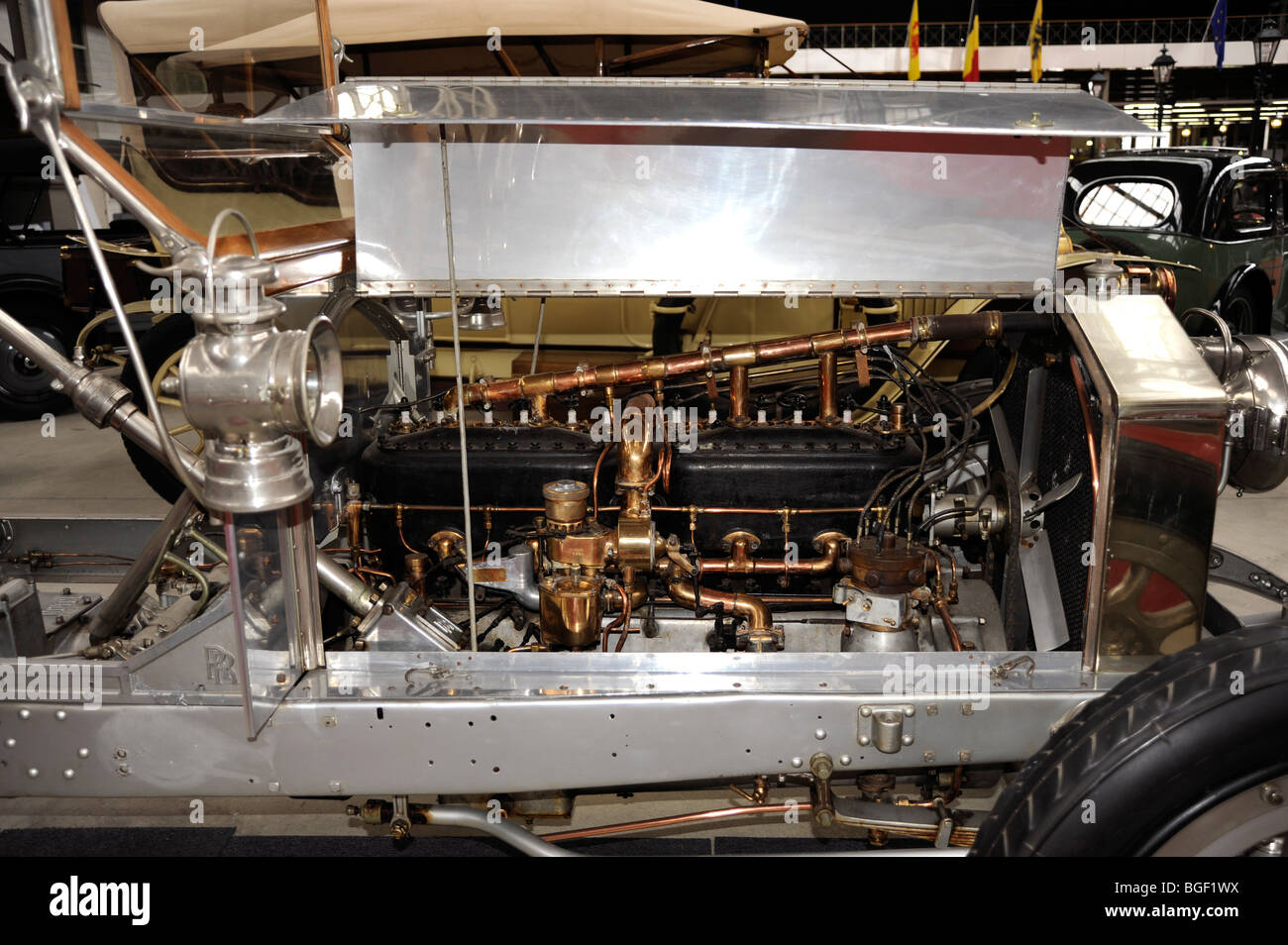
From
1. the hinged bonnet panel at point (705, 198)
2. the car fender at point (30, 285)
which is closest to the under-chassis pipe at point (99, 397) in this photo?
the hinged bonnet panel at point (705, 198)

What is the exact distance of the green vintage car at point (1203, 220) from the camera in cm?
716

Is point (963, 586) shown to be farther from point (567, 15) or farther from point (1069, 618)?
point (567, 15)

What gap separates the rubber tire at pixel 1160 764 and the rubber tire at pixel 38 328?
7704 millimetres

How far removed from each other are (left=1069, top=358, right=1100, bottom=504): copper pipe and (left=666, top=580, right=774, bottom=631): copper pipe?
2.38ft

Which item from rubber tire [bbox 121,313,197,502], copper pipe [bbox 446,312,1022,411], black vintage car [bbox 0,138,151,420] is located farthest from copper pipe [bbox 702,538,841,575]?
black vintage car [bbox 0,138,151,420]

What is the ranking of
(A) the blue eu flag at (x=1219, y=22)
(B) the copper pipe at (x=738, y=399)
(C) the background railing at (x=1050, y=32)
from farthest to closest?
(C) the background railing at (x=1050, y=32) → (A) the blue eu flag at (x=1219, y=22) → (B) the copper pipe at (x=738, y=399)

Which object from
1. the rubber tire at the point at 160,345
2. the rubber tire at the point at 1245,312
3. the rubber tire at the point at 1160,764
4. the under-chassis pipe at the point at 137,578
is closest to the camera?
the rubber tire at the point at 1160,764

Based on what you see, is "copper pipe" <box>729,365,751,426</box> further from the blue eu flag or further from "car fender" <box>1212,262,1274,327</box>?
the blue eu flag

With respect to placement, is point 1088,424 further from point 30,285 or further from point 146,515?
point 30,285

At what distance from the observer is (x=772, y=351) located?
2.26m

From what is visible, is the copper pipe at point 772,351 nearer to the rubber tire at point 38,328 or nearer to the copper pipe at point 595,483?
the copper pipe at point 595,483

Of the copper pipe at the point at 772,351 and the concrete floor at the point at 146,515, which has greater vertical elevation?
A: the copper pipe at the point at 772,351

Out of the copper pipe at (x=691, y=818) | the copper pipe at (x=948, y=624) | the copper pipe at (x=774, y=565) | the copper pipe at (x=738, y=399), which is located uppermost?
the copper pipe at (x=738, y=399)

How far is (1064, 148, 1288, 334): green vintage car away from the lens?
23.5 ft
